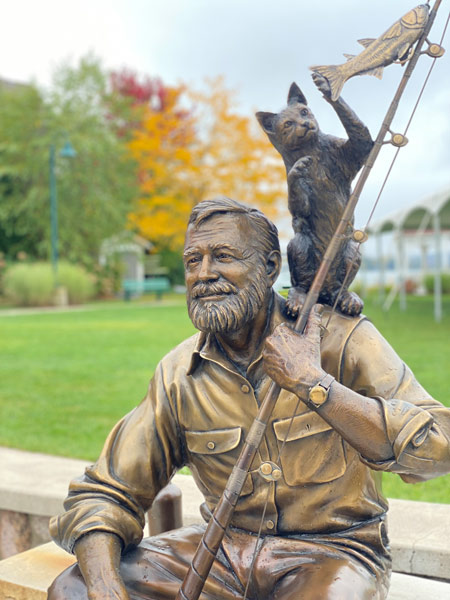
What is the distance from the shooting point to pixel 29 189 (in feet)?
93.9

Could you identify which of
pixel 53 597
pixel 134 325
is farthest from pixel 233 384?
pixel 134 325

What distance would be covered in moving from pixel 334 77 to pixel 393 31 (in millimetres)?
187

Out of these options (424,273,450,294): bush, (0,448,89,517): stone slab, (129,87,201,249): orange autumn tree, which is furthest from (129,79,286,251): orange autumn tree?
(0,448,89,517): stone slab

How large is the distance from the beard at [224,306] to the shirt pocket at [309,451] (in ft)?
1.07

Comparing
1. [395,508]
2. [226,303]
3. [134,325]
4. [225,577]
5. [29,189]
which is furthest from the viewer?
[29,189]

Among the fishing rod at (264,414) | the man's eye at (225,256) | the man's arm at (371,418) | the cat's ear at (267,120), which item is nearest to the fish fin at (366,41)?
the fishing rod at (264,414)

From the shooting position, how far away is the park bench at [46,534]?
9.78 feet

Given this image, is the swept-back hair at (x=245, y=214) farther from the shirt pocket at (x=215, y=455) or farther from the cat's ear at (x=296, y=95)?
the shirt pocket at (x=215, y=455)

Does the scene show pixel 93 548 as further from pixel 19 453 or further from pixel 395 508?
pixel 19 453

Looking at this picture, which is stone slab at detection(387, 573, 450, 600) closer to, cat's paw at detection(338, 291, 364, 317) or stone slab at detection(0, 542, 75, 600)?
cat's paw at detection(338, 291, 364, 317)

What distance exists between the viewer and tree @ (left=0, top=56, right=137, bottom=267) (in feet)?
92.9

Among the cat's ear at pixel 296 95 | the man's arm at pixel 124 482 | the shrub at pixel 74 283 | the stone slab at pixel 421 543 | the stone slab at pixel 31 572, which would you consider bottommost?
the shrub at pixel 74 283

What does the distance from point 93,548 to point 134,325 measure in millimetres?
13847

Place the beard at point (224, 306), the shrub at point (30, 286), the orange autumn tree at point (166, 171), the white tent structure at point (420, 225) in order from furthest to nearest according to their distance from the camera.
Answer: the orange autumn tree at point (166, 171) < the shrub at point (30, 286) < the white tent structure at point (420, 225) < the beard at point (224, 306)
